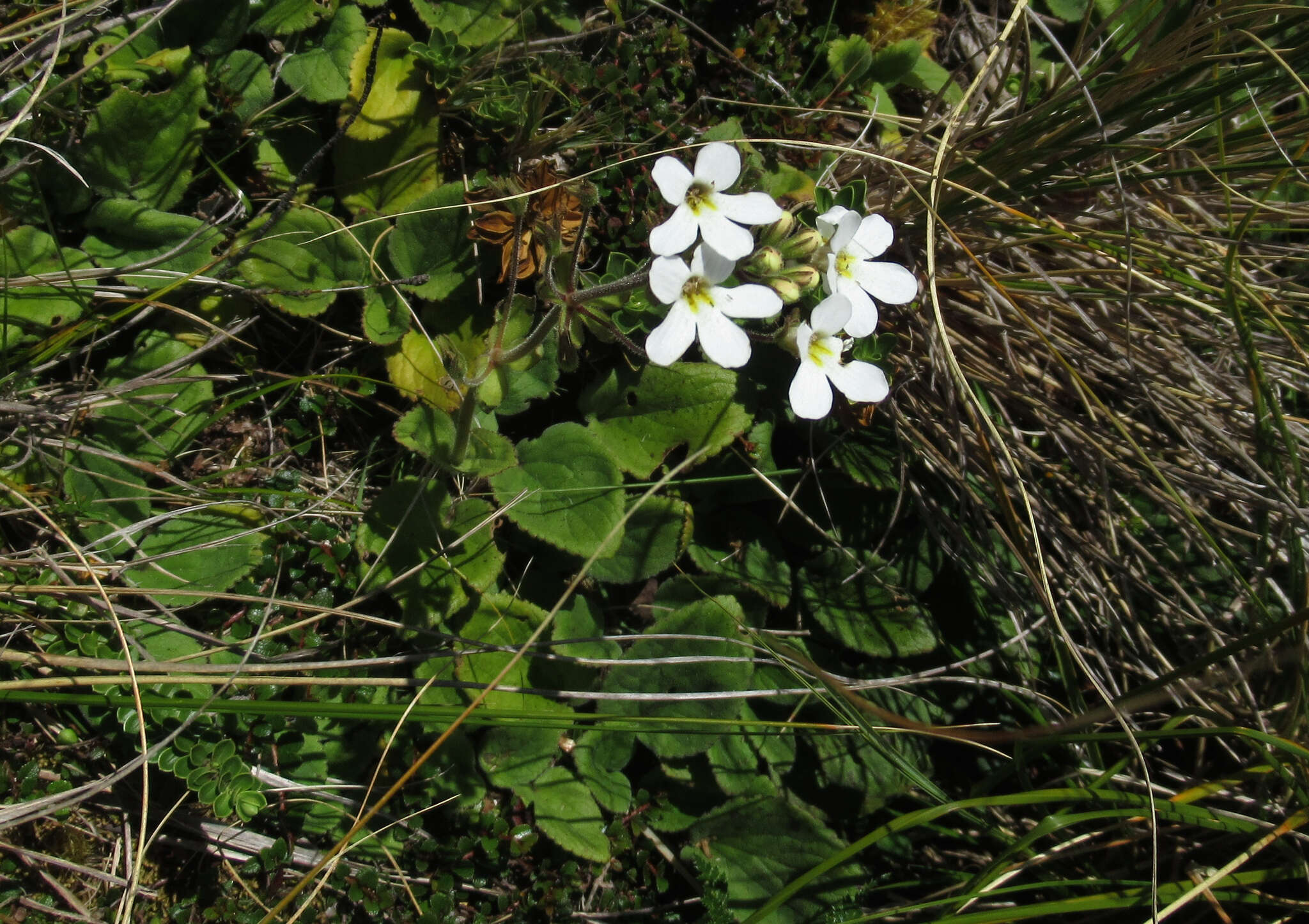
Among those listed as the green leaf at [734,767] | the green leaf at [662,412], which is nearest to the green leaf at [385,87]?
the green leaf at [662,412]

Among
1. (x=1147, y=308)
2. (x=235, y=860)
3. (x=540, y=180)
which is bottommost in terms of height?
(x=235, y=860)

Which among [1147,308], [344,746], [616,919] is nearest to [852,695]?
[616,919]

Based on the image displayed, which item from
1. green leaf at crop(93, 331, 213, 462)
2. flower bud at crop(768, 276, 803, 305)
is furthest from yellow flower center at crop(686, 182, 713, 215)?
green leaf at crop(93, 331, 213, 462)

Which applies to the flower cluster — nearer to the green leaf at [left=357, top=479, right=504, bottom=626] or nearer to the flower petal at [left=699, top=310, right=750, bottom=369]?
the flower petal at [left=699, top=310, right=750, bottom=369]

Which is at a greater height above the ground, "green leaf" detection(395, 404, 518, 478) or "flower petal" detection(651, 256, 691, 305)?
"flower petal" detection(651, 256, 691, 305)

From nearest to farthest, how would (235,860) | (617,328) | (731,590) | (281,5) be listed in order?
1. (617,328)
2. (235,860)
3. (281,5)
4. (731,590)

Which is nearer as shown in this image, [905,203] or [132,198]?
[132,198]

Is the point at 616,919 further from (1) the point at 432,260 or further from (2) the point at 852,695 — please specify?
(1) the point at 432,260

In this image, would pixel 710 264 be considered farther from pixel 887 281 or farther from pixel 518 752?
pixel 518 752
